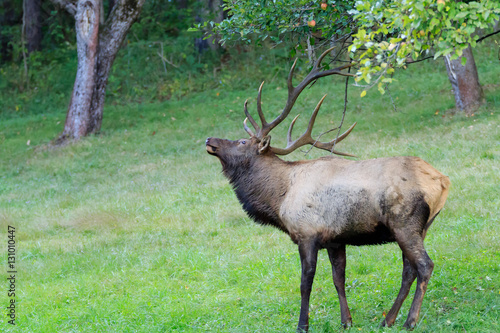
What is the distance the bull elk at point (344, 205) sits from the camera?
17.6 feet

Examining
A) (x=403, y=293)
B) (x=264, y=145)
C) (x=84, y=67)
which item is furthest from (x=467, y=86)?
(x=84, y=67)

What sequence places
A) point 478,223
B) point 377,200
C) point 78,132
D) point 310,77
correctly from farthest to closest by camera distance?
point 78,132 → point 478,223 → point 310,77 → point 377,200

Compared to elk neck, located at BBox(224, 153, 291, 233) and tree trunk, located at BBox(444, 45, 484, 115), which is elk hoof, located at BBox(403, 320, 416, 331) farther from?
tree trunk, located at BBox(444, 45, 484, 115)

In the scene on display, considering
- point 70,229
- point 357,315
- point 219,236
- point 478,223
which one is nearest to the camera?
point 357,315

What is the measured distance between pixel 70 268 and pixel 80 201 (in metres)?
3.93

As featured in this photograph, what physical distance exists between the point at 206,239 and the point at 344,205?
4.01 metres

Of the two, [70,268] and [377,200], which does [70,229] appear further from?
[377,200]

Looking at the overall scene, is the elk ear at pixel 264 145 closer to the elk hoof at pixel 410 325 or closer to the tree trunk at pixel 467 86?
the elk hoof at pixel 410 325

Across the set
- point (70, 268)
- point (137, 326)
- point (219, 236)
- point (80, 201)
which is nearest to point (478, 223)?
point (219, 236)

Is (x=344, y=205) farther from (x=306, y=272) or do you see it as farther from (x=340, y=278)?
(x=340, y=278)

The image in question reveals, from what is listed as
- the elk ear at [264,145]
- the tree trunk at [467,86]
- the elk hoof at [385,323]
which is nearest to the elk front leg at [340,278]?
the elk hoof at [385,323]

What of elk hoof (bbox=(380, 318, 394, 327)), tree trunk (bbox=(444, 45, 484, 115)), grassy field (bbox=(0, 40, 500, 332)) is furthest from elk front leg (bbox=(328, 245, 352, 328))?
tree trunk (bbox=(444, 45, 484, 115))

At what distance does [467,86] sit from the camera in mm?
14703

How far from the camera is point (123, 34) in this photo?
18.7 m
